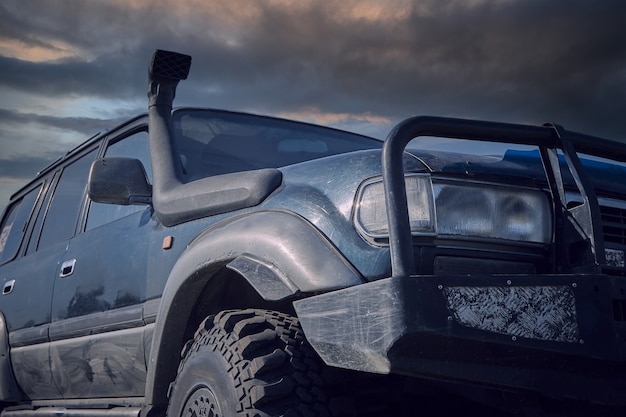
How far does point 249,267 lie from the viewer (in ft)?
8.08

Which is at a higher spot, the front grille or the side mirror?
the side mirror

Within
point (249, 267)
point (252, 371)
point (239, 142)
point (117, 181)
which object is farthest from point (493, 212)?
point (117, 181)

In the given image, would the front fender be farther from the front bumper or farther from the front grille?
the front grille

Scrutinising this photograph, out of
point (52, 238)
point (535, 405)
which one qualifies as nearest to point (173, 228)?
point (535, 405)

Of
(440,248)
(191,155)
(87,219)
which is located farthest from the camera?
(87,219)

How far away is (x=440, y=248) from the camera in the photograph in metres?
2.27

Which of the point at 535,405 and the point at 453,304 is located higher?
the point at 453,304

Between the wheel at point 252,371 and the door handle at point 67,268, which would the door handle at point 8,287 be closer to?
the door handle at point 67,268

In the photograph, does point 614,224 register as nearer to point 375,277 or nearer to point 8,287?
point 375,277

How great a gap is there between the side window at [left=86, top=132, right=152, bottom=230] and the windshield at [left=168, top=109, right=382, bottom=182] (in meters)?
0.25

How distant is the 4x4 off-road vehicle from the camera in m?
Result: 2.07

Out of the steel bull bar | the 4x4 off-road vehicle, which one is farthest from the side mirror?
the steel bull bar

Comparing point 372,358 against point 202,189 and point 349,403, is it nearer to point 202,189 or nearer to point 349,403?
point 349,403

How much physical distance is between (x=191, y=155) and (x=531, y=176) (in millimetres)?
1679
